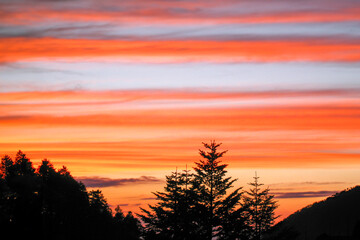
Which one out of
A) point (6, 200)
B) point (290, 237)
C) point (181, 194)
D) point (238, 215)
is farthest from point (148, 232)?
point (6, 200)

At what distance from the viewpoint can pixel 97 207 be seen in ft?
432

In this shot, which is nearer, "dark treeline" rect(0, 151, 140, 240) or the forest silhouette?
the forest silhouette

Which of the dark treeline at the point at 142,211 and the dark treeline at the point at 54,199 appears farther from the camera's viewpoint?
the dark treeline at the point at 54,199

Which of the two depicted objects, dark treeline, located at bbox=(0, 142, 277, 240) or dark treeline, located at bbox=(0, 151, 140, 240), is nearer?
dark treeline, located at bbox=(0, 142, 277, 240)

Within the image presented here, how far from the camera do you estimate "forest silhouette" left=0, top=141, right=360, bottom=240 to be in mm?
62091

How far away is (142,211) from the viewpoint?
87250 mm

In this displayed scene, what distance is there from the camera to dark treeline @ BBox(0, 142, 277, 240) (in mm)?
62056

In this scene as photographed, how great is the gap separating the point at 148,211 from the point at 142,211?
7.33 ft

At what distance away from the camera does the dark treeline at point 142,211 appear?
62056 mm

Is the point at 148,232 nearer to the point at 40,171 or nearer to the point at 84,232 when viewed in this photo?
the point at 84,232

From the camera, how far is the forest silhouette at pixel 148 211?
62.1 metres

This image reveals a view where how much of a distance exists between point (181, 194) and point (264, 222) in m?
32.3

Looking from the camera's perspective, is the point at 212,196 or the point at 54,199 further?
the point at 54,199

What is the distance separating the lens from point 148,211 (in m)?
85.2
